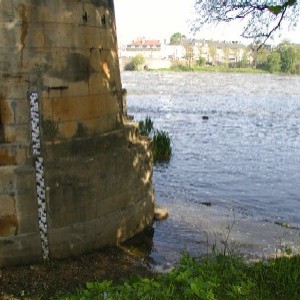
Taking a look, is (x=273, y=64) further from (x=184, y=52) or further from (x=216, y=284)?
(x=216, y=284)

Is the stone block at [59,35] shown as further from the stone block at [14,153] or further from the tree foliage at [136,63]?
the tree foliage at [136,63]

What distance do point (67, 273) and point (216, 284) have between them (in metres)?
2.53

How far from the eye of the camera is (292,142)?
24.8 metres

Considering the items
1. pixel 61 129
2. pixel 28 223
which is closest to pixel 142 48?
pixel 61 129

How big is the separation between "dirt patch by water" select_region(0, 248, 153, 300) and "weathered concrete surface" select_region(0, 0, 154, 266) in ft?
0.68

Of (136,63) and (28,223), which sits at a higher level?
(136,63)

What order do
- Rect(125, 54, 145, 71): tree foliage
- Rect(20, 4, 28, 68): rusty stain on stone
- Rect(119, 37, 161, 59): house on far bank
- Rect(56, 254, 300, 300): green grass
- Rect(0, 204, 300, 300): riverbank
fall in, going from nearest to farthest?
Rect(56, 254, 300, 300): green grass, Rect(0, 204, 300, 300): riverbank, Rect(20, 4, 28, 68): rusty stain on stone, Rect(125, 54, 145, 71): tree foliage, Rect(119, 37, 161, 59): house on far bank

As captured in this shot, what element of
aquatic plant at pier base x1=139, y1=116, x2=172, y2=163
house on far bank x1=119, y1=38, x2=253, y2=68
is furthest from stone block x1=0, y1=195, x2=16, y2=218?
house on far bank x1=119, y1=38, x2=253, y2=68

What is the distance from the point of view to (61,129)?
722 cm

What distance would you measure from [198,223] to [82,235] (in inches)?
147

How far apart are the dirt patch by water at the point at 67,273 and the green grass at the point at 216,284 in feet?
2.80

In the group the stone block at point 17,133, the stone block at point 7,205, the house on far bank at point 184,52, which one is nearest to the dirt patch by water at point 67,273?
the stone block at point 7,205

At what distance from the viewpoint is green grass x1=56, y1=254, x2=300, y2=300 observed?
5.08 meters

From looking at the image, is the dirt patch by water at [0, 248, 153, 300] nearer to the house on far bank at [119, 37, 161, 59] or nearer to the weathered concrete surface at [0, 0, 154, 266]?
the weathered concrete surface at [0, 0, 154, 266]
